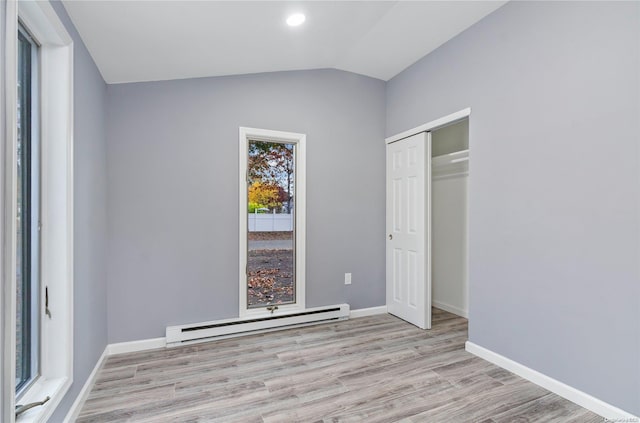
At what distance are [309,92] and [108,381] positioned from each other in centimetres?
310

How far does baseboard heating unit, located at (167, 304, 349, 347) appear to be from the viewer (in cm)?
292

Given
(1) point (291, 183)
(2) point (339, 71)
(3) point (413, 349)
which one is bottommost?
(3) point (413, 349)

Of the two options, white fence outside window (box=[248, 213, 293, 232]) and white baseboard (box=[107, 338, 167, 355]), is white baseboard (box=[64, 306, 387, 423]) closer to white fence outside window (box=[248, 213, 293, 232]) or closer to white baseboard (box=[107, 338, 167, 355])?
white baseboard (box=[107, 338, 167, 355])

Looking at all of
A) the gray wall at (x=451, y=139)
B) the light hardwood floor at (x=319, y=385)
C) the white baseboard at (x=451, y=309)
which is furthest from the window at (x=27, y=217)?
the white baseboard at (x=451, y=309)

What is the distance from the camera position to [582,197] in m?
2.02

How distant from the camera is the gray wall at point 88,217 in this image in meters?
1.95

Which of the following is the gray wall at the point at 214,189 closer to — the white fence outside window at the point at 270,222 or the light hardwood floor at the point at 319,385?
the white fence outside window at the point at 270,222

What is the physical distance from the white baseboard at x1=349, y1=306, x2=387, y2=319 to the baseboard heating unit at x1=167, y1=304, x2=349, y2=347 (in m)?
0.11

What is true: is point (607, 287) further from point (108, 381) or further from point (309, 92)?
point (108, 381)

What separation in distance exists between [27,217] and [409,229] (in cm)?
308

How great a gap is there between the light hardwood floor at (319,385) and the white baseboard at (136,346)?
74 millimetres

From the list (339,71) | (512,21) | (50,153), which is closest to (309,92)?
(339,71)

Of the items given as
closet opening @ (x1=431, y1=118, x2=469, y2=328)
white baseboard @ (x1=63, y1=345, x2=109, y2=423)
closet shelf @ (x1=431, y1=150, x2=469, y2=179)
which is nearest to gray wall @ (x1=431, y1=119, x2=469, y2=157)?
closet opening @ (x1=431, y1=118, x2=469, y2=328)

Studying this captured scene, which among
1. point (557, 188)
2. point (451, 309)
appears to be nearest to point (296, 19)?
point (557, 188)
